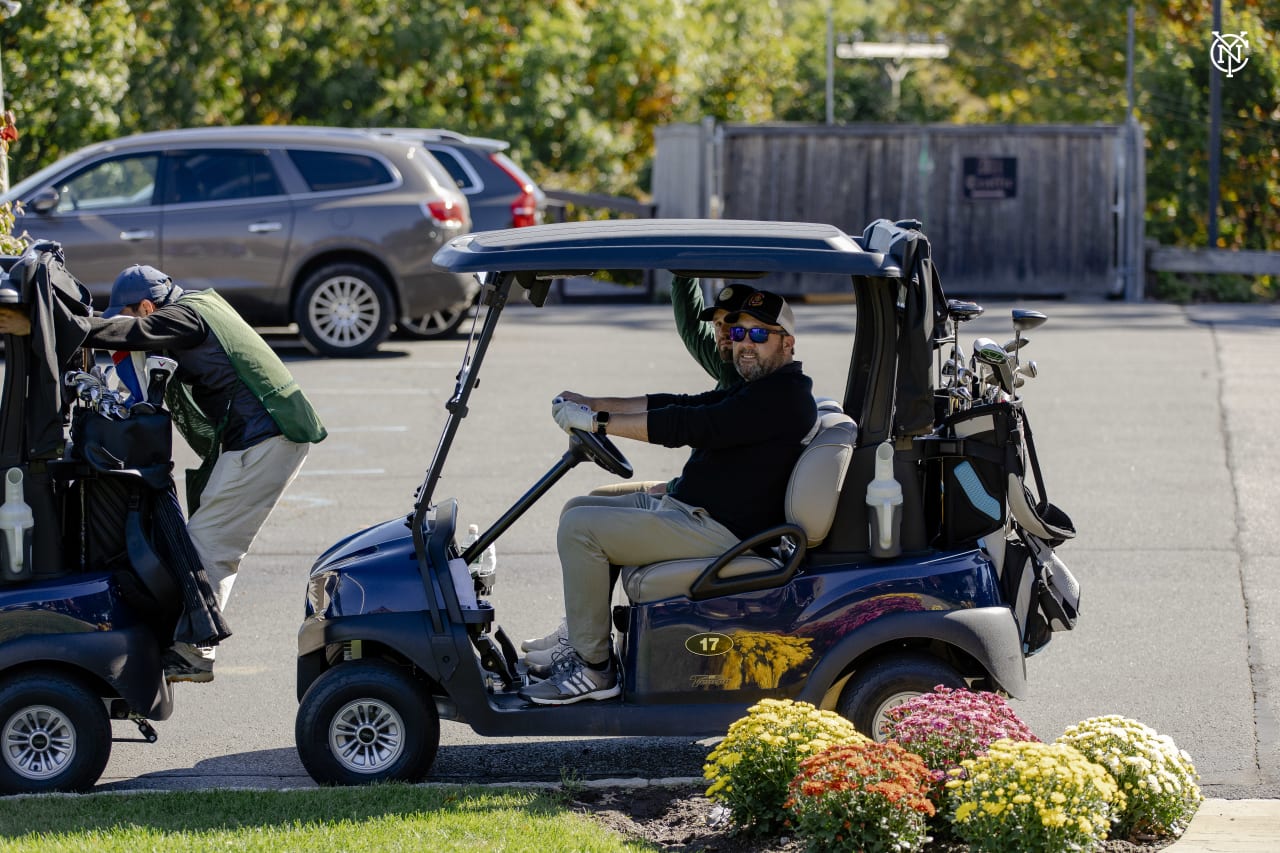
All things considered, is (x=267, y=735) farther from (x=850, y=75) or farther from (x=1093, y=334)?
(x=850, y=75)

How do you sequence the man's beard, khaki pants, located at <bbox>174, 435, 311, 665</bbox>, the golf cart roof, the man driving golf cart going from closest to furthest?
the golf cart roof, the man driving golf cart, the man's beard, khaki pants, located at <bbox>174, 435, 311, 665</bbox>

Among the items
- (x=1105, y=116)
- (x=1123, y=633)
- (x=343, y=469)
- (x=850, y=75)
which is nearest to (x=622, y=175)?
(x=850, y=75)

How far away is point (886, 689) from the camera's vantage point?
5328 mm

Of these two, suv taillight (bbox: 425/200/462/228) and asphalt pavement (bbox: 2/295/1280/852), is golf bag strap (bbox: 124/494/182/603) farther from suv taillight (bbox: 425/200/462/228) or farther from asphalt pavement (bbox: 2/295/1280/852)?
suv taillight (bbox: 425/200/462/228)

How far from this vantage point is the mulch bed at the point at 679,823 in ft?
15.3

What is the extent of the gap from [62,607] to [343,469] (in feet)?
16.8

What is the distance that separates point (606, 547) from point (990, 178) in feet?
49.9

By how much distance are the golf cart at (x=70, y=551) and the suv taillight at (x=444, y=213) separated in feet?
29.2

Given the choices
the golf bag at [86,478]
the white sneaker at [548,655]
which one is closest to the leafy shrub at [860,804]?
the white sneaker at [548,655]

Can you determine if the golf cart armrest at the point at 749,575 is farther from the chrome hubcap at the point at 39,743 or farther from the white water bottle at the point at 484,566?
the chrome hubcap at the point at 39,743

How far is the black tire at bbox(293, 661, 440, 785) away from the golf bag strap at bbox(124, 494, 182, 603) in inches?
23.4

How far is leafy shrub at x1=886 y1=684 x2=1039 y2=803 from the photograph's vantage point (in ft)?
15.4

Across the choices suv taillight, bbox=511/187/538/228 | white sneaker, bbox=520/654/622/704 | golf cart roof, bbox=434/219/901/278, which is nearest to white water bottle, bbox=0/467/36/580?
golf cart roof, bbox=434/219/901/278

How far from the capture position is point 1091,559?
8.48m
